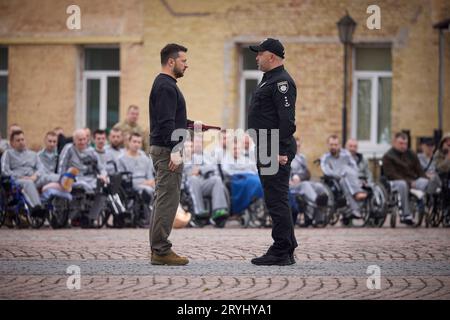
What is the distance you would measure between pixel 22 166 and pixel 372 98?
9101 millimetres

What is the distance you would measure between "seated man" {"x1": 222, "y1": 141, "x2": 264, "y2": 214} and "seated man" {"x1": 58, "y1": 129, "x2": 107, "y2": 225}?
82.1 inches

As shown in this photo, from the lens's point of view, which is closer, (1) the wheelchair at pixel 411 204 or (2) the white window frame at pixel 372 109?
(1) the wheelchair at pixel 411 204

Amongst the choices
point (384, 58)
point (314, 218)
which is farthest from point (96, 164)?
point (384, 58)

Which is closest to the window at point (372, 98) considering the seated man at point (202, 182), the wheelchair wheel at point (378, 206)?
the wheelchair wheel at point (378, 206)

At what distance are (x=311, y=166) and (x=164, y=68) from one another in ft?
43.9

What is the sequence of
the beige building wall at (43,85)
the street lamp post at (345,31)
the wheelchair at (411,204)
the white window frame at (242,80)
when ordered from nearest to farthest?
the wheelchair at (411,204), the street lamp post at (345,31), the white window frame at (242,80), the beige building wall at (43,85)

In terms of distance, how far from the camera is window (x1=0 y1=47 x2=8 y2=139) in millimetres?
26203

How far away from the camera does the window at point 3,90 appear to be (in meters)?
26.2

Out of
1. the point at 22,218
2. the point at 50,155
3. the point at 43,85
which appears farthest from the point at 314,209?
the point at 43,85

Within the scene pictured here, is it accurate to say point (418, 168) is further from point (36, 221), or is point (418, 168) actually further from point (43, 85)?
point (43, 85)

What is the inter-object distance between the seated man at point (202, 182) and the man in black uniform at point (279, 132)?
697cm

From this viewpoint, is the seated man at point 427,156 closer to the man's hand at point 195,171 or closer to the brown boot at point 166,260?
the man's hand at point 195,171

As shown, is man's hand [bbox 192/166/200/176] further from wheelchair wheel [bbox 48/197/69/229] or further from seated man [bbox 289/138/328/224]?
wheelchair wheel [bbox 48/197/69/229]
